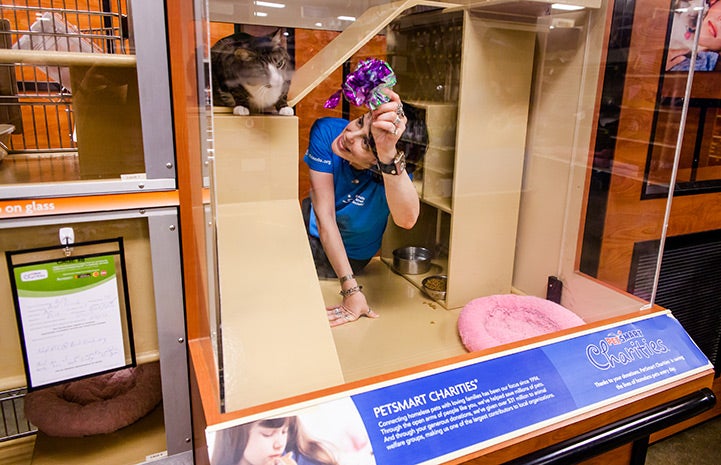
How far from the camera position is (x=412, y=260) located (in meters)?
1.19

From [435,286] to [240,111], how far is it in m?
0.64

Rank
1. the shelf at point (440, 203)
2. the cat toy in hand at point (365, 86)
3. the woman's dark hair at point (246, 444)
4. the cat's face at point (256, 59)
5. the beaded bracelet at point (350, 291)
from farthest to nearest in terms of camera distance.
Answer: the shelf at point (440, 203), the beaded bracelet at point (350, 291), the cat toy in hand at point (365, 86), the cat's face at point (256, 59), the woman's dark hair at point (246, 444)

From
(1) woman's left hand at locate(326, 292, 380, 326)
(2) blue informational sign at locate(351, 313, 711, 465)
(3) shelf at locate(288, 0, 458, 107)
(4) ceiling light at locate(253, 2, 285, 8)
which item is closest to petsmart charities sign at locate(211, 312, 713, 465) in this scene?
(2) blue informational sign at locate(351, 313, 711, 465)

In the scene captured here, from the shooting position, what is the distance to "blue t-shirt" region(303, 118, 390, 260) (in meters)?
A: 0.97

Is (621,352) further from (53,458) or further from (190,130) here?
(53,458)

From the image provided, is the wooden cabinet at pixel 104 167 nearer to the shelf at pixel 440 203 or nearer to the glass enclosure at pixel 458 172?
the glass enclosure at pixel 458 172

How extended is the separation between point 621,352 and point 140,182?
35.0 inches

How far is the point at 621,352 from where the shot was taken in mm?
922

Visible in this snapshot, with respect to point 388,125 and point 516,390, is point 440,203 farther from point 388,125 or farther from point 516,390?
point 516,390

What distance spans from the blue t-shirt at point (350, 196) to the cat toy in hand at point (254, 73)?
A: 10 centimetres

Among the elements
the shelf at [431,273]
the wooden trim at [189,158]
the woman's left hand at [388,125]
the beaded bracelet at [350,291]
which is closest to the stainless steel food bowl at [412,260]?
the shelf at [431,273]

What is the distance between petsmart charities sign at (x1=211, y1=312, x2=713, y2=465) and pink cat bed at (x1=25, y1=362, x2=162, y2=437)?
1.54 feet

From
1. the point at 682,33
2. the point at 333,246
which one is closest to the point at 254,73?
the point at 333,246

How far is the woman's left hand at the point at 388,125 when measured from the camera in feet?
3.13
